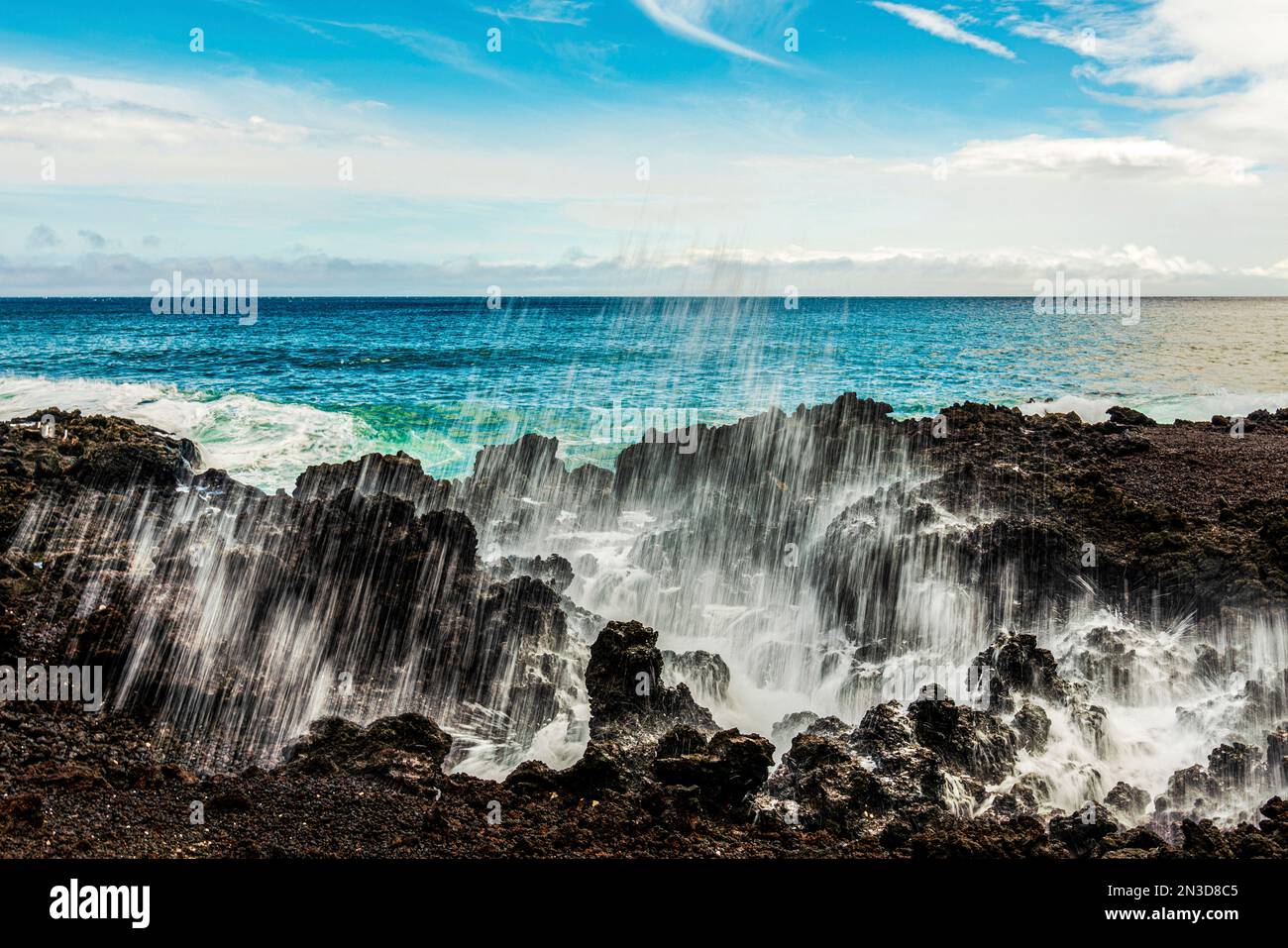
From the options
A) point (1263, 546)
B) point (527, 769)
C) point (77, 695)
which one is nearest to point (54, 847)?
point (77, 695)

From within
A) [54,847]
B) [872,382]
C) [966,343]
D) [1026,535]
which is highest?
[966,343]

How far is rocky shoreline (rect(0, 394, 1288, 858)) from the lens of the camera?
22.9 ft

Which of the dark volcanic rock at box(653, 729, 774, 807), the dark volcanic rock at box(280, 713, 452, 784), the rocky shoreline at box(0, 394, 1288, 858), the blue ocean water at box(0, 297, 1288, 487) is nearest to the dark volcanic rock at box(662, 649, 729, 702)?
the rocky shoreline at box(0, 394, 1288, 858)

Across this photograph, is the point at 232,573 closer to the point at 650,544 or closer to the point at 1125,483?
the point at 650,544

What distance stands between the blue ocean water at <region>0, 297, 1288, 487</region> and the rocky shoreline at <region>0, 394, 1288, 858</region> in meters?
9.16

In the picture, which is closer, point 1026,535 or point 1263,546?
point 1263,546

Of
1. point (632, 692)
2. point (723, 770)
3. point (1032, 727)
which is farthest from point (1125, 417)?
point (723, 770)

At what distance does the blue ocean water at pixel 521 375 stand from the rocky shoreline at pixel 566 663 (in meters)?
9.16

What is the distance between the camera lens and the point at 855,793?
7625mm

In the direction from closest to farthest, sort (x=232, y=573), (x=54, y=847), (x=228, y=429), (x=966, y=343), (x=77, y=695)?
1. (x=54, y=847)
2. (x=77, y=695)
3. (x=232, y=573)
4. (x=228, y=429)
5. (x=966, y=343)

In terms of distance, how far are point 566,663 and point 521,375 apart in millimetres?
33763

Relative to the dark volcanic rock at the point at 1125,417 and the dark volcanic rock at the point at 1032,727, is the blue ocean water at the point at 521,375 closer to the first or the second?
the dark volcanic rock at the point at 1125,417

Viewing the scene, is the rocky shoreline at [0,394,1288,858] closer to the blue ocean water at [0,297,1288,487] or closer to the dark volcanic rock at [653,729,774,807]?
the dark volcanic rock at [653,729,774,807]
